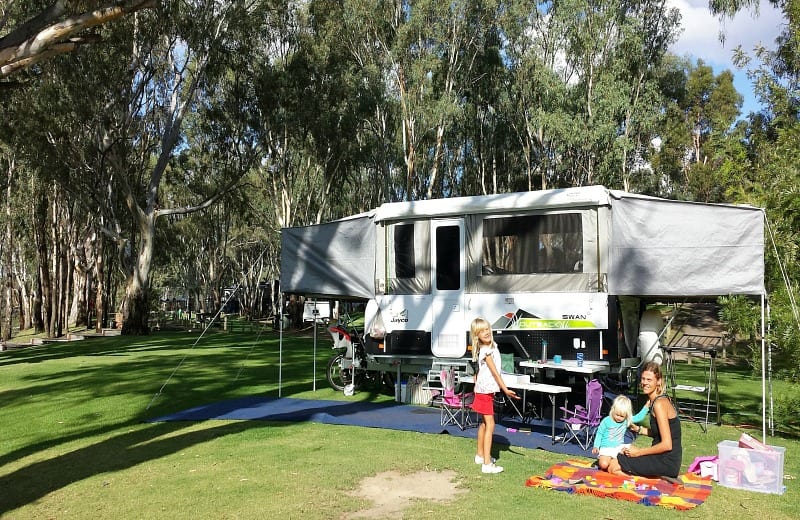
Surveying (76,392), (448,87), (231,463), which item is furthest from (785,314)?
(448,87)

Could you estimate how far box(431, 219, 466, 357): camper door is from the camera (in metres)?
8.89

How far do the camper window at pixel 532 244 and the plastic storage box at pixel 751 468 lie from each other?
10.1ft

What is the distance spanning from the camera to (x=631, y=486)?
17.4 feet

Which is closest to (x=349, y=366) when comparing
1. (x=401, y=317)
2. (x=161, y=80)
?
(x=401, y=317)

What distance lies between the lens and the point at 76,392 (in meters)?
10.5

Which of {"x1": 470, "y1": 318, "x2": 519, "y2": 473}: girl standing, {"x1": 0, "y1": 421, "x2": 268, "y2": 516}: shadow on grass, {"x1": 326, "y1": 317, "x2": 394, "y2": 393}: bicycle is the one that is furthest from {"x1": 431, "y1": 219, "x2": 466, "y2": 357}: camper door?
{"x1": 470, "y1": 318, "x2": 519, "y2": 473}: girl standing

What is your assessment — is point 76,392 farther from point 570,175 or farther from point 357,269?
point 570,175

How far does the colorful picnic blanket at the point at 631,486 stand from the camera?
5051 millimetres

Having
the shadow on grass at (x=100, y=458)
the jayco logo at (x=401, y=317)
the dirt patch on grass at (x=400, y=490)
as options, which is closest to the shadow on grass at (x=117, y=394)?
the shadow on grass at (x=100, y=458)

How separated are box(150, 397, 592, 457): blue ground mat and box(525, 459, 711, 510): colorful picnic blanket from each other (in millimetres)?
1059

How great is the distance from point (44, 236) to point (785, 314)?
86.7ft

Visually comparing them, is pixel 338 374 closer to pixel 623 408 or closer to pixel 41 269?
pixel 623 408

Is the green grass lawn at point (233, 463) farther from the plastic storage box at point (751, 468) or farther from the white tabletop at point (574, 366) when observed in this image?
the white tabletop at point (574, 366)

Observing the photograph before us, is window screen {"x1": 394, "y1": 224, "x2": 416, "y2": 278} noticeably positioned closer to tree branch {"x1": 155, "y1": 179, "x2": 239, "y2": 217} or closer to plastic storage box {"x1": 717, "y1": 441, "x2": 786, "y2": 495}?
plastic storage box {"x1": 717, "y1": 441, "x2": 786, "y2": 495}
